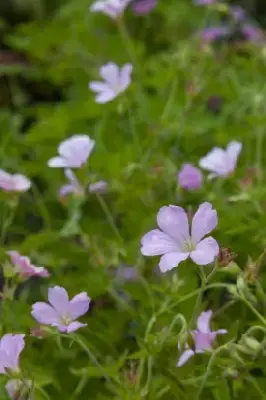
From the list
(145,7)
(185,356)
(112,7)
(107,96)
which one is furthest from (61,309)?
(145,7)

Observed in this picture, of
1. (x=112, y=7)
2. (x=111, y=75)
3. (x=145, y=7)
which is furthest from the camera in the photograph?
(x=145, y=7)

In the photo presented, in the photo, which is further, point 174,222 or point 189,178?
point 189,178

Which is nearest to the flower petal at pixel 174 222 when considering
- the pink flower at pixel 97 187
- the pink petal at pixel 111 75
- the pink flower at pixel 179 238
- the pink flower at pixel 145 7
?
the pink flower at pixel 179 238

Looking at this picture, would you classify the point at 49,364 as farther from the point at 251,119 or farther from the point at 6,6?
the point at 6,6

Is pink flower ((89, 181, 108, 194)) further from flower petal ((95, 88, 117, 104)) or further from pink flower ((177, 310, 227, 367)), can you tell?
pink flower ((177, 310, 227, 367))

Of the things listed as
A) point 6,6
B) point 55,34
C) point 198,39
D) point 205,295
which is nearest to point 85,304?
point 205,295

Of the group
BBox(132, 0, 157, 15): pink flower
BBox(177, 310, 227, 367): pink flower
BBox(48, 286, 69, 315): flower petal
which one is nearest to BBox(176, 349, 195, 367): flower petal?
BBox(177, 310, 227, 367): pink flower

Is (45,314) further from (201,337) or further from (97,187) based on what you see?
(97,187)
